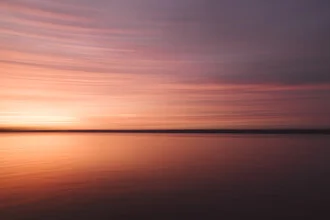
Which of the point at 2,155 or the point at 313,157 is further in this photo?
the point at 2,155

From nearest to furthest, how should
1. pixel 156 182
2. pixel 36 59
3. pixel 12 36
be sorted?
pixel 156 182
pixel 12 36
pixel 36 59

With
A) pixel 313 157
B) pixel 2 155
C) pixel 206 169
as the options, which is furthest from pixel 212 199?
pixel 2 155

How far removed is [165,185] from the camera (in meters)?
1.06

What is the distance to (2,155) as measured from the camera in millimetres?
1696

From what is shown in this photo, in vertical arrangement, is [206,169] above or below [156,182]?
above

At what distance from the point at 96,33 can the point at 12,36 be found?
0.87 ft

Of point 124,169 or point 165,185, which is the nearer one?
point 165,185

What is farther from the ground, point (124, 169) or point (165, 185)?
point (124, 169)

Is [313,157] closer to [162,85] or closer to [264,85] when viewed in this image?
[264,85]

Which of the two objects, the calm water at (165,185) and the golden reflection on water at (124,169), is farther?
the golden reflection on water at (124,169)

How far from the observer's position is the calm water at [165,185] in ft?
2.66

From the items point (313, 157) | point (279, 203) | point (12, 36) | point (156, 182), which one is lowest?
point (279, 203)

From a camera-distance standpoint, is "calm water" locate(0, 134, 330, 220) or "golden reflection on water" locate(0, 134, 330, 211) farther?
"golden reflection on water" locate(0, 134, 330, 211)

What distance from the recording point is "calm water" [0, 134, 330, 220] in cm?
81
